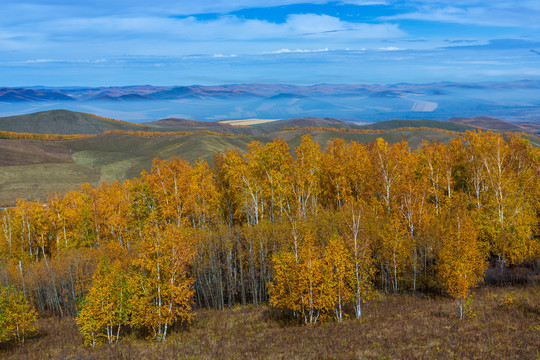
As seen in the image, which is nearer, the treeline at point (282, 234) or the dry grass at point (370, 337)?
the dry grass at point (370, 337)

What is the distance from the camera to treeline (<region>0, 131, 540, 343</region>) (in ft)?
135

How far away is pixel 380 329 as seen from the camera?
124 feet

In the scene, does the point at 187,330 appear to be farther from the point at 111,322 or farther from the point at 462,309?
the point at 462,309

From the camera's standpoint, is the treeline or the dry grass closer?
the dry grass

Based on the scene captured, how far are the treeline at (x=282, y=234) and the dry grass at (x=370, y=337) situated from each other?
91.8 inches

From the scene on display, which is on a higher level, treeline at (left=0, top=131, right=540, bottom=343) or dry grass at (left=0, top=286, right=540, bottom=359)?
treeline at (left=0, top=131, right=540, bottom=343)

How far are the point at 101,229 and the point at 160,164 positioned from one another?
2396 cm

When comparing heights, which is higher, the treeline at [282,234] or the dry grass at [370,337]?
the treeline at [282,234]

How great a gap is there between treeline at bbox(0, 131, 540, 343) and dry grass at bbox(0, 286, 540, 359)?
7.65 feet

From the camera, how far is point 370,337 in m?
35.8

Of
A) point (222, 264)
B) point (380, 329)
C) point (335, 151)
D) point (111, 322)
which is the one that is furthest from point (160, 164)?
point (380, 329)

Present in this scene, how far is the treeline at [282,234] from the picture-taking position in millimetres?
41094

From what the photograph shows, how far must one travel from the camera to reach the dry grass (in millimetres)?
31969

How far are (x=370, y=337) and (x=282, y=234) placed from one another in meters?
18.8
